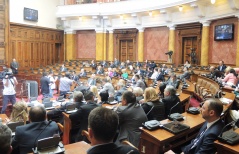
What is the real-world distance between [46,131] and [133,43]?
1482 centimetres

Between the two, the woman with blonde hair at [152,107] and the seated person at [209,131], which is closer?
the seated person at [209,131]

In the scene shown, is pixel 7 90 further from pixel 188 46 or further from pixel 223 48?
pixel 188 46

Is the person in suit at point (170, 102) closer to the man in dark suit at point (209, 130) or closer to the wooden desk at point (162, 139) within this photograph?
the wooden desk at point (162, 139)

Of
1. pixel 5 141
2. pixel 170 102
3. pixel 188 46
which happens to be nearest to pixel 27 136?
pixel 5 141

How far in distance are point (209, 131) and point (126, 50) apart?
50.6 feet

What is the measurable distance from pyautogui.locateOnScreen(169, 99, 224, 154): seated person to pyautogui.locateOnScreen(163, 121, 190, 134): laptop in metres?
0.34

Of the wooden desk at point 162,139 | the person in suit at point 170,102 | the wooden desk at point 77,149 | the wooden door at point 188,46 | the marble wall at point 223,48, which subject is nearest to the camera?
the wooden desk at point 77,149

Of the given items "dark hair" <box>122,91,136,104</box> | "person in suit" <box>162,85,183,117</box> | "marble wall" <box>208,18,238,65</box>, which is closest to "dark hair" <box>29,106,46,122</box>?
"dark hair" <box>122,91,136,104</box>

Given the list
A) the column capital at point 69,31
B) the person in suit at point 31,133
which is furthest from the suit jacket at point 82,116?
the column capital at point 69,31

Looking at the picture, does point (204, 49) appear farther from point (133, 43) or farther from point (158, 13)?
point (133, 43)

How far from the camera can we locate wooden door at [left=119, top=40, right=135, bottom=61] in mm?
17500

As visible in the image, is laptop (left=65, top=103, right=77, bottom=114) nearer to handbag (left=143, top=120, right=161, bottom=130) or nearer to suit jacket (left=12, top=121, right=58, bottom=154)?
suit jacket (left=12, top=121, right=58, bottom=154)

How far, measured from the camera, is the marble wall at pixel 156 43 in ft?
50.3

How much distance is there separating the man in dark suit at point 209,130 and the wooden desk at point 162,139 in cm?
30
